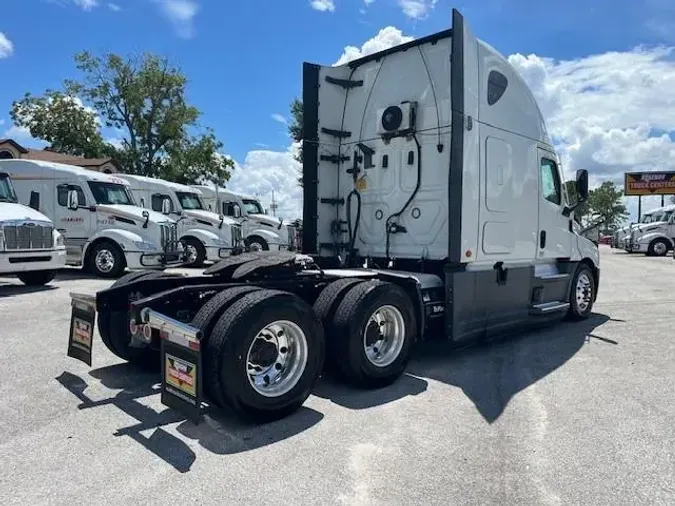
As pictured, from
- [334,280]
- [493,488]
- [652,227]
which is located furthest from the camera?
[652,227]

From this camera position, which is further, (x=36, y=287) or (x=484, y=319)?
(x=36, y=287)

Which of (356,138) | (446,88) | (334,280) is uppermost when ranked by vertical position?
(446,88)

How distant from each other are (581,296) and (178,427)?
6829 mm

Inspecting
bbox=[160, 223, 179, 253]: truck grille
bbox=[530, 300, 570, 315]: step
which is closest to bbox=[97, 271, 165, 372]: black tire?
bbox=[530, 300, 570, 315]: step

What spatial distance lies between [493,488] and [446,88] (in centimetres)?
Answer: 451

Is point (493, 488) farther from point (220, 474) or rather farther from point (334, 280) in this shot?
point (334, 280)

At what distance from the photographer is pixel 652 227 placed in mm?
29156

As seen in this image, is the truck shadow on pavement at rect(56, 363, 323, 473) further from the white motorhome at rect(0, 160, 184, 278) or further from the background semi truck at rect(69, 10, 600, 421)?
the white motorhome at rect(0, 160, 184, 278)

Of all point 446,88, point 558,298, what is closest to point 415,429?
point 446,88

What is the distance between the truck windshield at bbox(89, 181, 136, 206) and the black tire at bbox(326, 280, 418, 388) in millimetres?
11499

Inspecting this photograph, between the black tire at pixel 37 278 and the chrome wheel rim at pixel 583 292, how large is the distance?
10.4m

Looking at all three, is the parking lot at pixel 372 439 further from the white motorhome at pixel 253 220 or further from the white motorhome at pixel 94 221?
the white motorhome at pixel 253 220

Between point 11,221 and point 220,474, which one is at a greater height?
point 11,221

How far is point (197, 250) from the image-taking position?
685 inches
